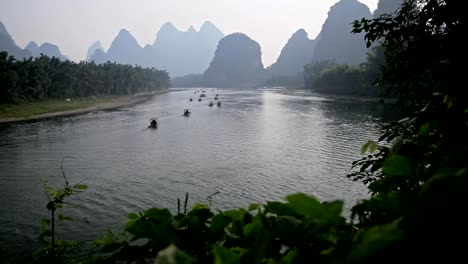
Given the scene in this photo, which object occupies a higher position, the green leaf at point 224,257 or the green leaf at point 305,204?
the green leaf at point 305,204

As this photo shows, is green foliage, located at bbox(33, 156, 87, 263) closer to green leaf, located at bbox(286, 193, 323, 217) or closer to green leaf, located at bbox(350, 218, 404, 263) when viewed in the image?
green leaf, located at bbox(286, 193, 323, 217)

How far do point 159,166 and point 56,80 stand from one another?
6077cm

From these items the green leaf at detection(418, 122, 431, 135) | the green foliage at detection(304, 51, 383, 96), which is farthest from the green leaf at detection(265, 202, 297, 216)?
the green foliage at detection(304, 51, 383, 96)

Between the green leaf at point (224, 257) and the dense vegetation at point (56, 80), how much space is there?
64.2 metres

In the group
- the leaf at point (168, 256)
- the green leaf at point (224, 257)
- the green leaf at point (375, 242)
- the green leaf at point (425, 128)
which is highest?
the green leaf at point (425, 128)

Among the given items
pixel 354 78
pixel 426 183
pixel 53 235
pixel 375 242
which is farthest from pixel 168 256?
pixel 354 78

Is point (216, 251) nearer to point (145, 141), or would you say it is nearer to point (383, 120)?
point (145, 141)

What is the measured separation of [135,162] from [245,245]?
2490 centimetres

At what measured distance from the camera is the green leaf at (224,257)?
0.99 meters

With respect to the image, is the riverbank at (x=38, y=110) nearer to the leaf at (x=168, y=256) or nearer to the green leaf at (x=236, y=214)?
the green leaf at (x=236, y=214)

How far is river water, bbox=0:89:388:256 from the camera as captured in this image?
16.1 meters

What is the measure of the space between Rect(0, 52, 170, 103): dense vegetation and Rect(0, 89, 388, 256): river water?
17.8 metres

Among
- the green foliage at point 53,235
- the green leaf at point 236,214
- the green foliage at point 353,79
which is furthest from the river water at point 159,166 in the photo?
the green foliage at point 353,79

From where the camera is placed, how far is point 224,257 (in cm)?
101
